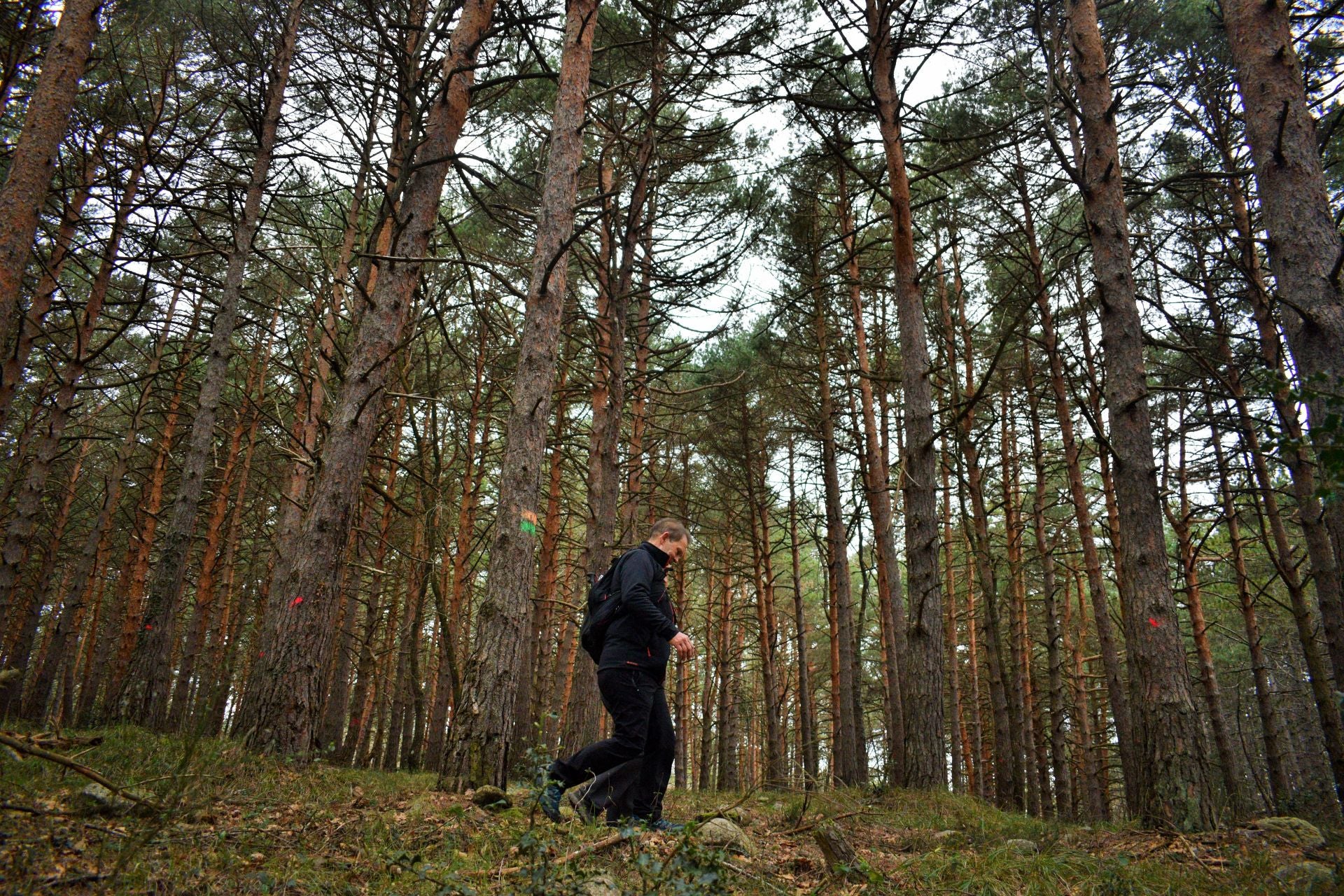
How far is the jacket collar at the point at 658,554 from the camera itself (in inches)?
184

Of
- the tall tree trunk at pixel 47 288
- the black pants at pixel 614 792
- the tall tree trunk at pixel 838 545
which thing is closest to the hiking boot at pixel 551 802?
the black pants at pixel 614 792

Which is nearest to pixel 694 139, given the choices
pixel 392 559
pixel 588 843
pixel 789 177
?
pixel 789 177

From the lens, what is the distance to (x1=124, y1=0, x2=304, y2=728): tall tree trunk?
8633 millimetres

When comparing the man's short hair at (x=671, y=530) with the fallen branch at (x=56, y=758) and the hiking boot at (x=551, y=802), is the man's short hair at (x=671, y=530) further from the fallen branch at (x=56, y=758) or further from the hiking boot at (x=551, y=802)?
the fallen branch at (x=56, y=758)

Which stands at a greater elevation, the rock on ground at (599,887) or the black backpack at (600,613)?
the black backpack at (600,613)

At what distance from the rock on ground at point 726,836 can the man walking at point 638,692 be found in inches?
17.3

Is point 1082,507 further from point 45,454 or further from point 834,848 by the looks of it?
point 45,454

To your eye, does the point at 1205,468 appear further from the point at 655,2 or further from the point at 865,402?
the point at 655,2

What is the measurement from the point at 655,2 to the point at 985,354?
9.26 meters

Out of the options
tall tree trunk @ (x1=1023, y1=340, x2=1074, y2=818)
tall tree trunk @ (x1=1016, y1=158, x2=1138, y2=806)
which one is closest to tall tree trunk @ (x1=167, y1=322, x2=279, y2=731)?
tall tree trunk @ (x1=1016, y1=158, x2=1138, y2=806)

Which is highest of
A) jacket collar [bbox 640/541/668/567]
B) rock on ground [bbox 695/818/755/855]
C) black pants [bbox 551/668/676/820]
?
jacket collar [bbox 640/541/668/567]

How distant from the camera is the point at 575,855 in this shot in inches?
114

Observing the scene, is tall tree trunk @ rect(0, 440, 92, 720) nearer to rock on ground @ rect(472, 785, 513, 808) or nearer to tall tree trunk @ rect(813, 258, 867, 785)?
rock on ground @ rect(472, 785, 513, 808)

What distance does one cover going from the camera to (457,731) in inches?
174
